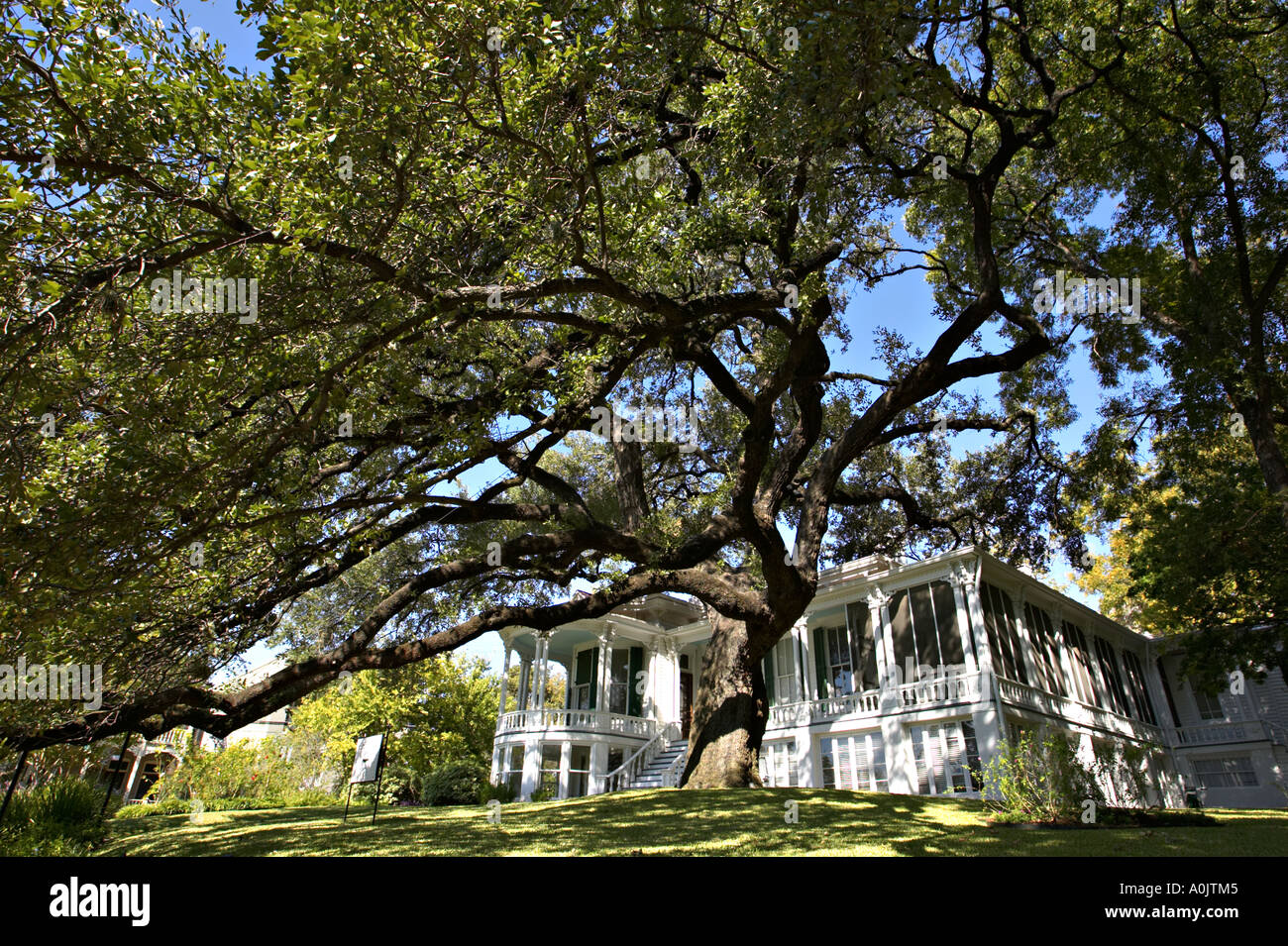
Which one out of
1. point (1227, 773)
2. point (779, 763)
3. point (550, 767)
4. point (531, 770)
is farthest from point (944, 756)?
point (1227, 773)

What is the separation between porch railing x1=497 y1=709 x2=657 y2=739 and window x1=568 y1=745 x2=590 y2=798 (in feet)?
4.88

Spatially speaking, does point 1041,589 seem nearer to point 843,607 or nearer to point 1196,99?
point 843,607

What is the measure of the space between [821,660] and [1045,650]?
20.5 ft

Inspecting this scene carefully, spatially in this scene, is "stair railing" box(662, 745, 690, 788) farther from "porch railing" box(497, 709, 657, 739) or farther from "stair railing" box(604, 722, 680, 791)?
"porch railing" box(497, 709, 657, 739)

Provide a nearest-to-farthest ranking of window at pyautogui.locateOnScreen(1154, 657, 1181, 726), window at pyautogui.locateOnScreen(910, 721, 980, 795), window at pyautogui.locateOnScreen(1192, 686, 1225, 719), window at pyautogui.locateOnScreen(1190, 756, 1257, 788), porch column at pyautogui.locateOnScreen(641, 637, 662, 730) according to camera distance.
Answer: window at pyautogui.locateOnScreen(910, 721, 980, 795) < window at pyautogui.locateOnScreen(1190, 756, 1257, 788) < porch column at pyautogui.locateOnScreen(641, 637, 662, 730) < window at pyautogui.locateOnScreen(1192, 686, 1225, 719) < window at pyautogui.locateOnScreen(1154, 657, 1181, 726)

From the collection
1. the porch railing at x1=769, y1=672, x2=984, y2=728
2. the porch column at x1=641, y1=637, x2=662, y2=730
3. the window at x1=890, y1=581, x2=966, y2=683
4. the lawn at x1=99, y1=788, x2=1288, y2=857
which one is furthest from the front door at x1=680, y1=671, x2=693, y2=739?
the lawn at x1=99, y1=788, x2=1288, y2=857

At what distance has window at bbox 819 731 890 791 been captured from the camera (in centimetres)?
1777

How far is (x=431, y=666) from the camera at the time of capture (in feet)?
82.1

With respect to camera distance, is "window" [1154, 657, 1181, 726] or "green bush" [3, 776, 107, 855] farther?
"window" [1154, 657, 1181, 726]

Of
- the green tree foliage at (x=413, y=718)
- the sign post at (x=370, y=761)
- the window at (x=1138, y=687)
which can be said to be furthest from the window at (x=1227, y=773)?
the sign post at (x=370, y=761)

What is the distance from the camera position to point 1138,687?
2491 cm

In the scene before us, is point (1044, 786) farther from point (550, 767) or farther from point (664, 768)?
point (550, 767)

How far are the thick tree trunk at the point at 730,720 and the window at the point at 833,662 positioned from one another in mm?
6947

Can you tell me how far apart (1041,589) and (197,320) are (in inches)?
817
